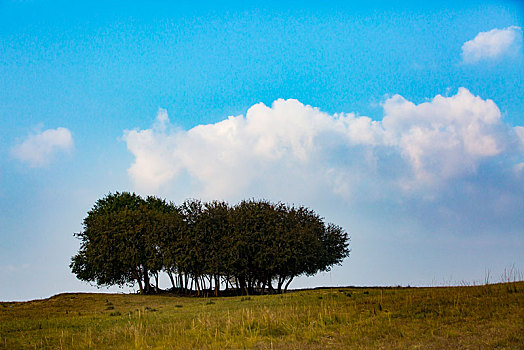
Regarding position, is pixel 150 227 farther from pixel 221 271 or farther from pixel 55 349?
pixel 55 349

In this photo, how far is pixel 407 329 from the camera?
1509 centimetres

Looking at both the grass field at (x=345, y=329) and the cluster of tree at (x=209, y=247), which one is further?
the cluster of tree at (x=209, y=247)

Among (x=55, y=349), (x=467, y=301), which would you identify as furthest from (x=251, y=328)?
(x=467, y=301)

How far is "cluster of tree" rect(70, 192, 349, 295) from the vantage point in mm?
44125

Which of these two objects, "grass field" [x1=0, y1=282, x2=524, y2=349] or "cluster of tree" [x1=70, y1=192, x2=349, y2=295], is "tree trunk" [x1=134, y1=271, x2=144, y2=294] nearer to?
"cluster of tree" [x1=70, y1=192, x2=349, y2=295]

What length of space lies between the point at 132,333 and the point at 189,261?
90.0 feet

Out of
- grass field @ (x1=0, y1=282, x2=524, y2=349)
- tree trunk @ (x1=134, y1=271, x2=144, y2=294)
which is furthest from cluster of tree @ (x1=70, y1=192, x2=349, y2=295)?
grass field @ (x1=0, y1=282, x2=524, y2=349)

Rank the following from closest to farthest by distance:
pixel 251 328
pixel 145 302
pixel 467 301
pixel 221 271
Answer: pixel 251 328 < pixel 467 301 < pixel 145 302 < pixel 221 271

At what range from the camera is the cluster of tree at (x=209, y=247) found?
44.1m

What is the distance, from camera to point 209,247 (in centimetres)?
4416

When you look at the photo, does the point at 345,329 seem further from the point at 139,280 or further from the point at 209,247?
the point at 139,280

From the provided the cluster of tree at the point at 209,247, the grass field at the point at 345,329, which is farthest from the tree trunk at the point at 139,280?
the grass field at the point at 345,329

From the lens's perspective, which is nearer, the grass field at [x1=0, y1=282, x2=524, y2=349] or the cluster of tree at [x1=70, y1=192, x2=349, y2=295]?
the grass field at [x1=0, y1=282, x2=524, y2=349]

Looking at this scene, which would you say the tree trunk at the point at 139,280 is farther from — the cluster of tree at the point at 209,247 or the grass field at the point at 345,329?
the grass field at the point at 345,329
